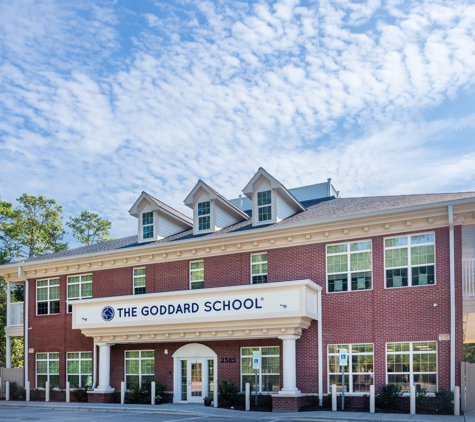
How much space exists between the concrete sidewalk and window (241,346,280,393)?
1888mm

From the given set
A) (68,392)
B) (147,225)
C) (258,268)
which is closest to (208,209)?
(147,225)

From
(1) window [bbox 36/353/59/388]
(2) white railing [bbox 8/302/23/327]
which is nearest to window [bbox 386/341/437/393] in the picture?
(1) window [bbox 36/353/59/388]

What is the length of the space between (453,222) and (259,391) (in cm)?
981

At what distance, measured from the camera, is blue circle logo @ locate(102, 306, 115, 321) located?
25938mm

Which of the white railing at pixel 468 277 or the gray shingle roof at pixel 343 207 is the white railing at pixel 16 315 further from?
the white railing at pixel 468 277

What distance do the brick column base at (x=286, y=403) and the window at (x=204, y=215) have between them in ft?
28.0

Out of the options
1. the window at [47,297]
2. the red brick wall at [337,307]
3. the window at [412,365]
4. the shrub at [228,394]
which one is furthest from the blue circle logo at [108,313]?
the window at [412,365]

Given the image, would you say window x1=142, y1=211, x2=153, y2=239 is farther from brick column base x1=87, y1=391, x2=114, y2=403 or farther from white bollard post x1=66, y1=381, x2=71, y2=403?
white bollard post x1=66, y1=381, x2=71, y2=403

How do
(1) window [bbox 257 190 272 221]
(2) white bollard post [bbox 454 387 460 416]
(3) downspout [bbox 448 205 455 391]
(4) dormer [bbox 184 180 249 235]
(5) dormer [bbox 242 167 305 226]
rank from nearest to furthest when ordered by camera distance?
(2) white bollard post [bbox 454 387 460 416] < (3) downspout [bbox 448 205 455 391] < (5) dormer [bbox 242 167 305 226] < (1) window [bbox 257 190 272 221] < (4) dormer [bbox 184 180 249 235]

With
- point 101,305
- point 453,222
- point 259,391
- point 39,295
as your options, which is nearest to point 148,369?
point 101,305

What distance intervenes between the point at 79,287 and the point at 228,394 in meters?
10.2

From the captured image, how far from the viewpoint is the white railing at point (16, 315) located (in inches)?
1259

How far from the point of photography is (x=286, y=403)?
21766 millimetres

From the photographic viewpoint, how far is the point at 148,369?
26.7m
